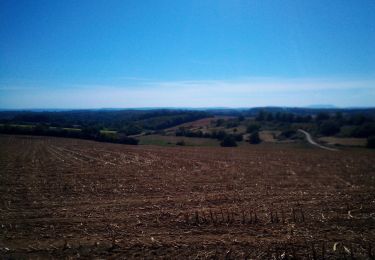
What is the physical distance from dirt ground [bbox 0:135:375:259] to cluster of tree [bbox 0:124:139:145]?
36.4 m

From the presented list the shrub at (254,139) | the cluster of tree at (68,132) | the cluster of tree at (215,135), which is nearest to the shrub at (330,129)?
the shrub at (254,139)

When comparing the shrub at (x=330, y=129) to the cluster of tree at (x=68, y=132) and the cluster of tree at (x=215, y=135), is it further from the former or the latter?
the cluster of tree at (x=68, y=132)

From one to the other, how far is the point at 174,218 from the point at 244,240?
3092 millimetres

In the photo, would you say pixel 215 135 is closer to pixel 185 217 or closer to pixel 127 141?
pixel 127 141

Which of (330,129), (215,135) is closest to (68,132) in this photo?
(215,135)

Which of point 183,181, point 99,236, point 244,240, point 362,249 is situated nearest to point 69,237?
point 99,236

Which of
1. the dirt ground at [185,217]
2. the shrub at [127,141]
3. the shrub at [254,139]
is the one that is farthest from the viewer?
the shrub at [254,139]

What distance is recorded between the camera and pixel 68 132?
5819 centimetres

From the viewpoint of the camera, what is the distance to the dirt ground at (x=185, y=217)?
8617 mm

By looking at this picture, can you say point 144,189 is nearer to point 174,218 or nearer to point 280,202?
point 174,218

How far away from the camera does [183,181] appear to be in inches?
748

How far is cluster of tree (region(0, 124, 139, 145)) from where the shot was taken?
5675 cm

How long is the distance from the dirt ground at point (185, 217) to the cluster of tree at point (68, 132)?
36.4 meters

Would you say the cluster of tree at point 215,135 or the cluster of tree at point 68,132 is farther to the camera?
the cluster of tree at point 215,135
